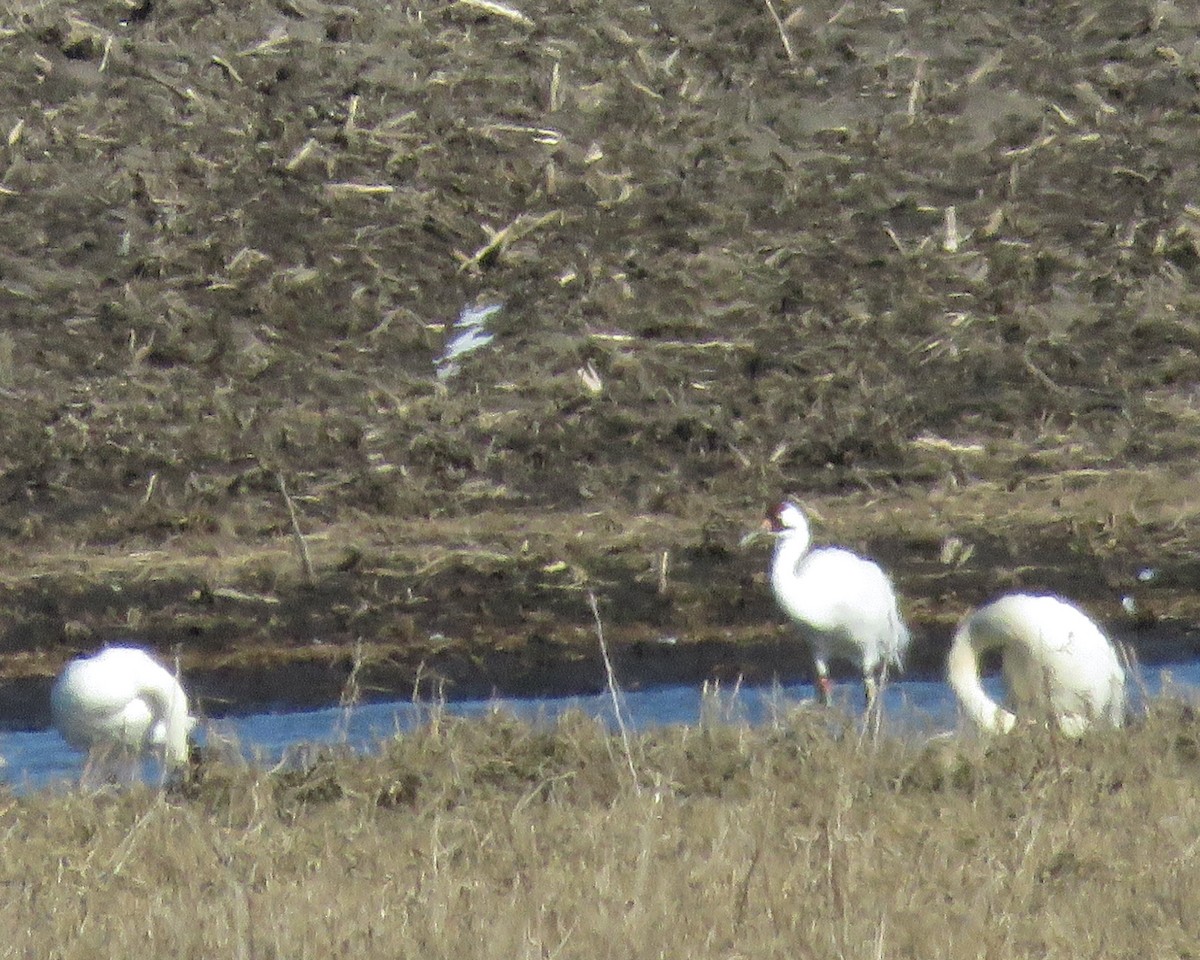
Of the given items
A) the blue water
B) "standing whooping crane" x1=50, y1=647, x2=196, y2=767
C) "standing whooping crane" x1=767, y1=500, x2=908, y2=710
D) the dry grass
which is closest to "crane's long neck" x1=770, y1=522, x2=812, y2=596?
"standing whooping crane" x1=767, y1=500, x2=908, y2=710

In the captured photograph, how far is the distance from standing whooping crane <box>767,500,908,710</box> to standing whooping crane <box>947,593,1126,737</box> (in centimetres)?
205

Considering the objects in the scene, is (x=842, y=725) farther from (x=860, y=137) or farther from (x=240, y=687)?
(x=860, y=137)

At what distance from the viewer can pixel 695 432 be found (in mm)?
12727

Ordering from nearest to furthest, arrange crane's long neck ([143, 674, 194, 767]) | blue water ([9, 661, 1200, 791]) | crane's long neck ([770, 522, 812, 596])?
crane's long neck ([143, 674, 194, 767]) → blue water ([9, 661, 1200, 791]) → crane's long neck ([770, 522, 812, 596])

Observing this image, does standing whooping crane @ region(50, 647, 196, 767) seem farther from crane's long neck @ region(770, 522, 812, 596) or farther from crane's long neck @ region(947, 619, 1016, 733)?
crane's long neck @ region(770, 522, 812, 596)

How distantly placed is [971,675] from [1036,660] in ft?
0.71

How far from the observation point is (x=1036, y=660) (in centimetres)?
789

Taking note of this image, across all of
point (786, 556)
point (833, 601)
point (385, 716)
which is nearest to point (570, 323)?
point (786, 556)

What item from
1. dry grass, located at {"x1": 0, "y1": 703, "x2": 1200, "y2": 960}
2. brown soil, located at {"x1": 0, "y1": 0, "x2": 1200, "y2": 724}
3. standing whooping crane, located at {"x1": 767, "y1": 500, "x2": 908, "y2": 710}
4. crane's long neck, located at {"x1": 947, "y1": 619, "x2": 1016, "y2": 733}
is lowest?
dry grass, located at {"x1": 0, "y1": 703, "x2": 1200, "y2": 960}

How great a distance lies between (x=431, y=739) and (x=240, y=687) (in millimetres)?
3551

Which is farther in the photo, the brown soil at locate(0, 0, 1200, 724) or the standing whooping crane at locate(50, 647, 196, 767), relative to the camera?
the brown soil at locate(0, 0, 1200, 724)

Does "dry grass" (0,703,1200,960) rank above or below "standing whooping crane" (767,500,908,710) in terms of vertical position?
below

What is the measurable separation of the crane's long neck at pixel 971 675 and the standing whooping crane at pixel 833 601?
2067 millimetres

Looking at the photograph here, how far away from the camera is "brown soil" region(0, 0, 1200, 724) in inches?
432
